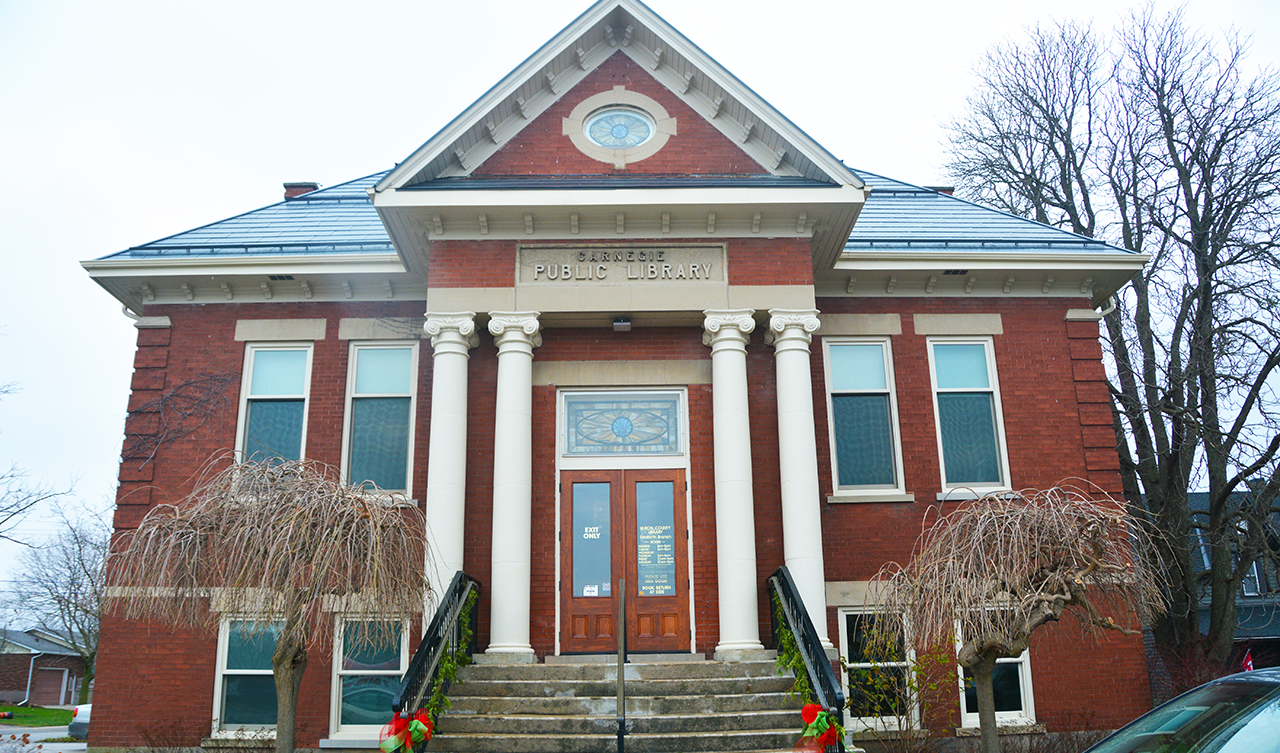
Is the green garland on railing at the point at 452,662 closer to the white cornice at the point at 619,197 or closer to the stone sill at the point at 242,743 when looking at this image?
the stone sill at the point at 242,743

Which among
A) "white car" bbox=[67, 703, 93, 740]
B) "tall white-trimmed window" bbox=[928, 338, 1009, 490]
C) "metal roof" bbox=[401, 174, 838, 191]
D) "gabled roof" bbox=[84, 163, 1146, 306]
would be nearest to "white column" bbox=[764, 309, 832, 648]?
"metal roof" bbox=[401, 174, 838, 191]

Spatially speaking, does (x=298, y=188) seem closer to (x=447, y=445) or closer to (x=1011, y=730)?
(x=447, y=445)

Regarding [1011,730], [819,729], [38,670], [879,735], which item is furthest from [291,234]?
[38,670]

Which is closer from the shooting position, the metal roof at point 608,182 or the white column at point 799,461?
the white column at point 799,461

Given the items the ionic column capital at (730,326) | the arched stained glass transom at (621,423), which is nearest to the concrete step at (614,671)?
the arched stained glass transom at (621,423)

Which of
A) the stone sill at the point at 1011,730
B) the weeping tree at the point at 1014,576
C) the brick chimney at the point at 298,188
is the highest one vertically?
the brick chimney at the point at 298,188

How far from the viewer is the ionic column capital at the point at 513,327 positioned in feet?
37.2

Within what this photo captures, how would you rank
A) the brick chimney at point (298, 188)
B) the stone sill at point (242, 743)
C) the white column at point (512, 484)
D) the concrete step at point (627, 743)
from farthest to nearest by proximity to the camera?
the brick chimney at point (298, 188), the stone sill at point (242, 743), the white column at point (512, 484), the concrete step at point (627, 743)

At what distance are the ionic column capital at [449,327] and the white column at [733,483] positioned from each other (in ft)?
9.44

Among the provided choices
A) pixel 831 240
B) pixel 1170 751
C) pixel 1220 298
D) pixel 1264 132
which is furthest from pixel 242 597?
pixel 1264 132

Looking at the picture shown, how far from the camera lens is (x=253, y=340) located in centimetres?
1295

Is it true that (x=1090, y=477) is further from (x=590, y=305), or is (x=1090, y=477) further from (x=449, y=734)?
(x=449, y=734)

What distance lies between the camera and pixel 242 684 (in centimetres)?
1161

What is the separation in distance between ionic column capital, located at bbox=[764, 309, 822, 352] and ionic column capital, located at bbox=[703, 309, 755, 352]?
11.4 inches
